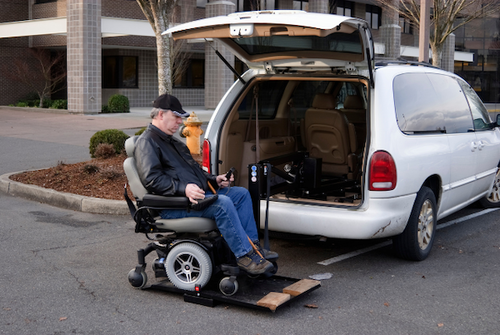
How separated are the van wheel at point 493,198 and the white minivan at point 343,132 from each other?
1.80 ft

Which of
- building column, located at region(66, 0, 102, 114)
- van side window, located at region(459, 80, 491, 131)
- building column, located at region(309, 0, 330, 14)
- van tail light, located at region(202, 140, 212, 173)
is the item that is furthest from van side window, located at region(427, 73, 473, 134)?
building column, located at region(309, 0, 330, 14)

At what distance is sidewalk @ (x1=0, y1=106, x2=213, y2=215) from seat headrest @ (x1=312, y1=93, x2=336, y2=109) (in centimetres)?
276

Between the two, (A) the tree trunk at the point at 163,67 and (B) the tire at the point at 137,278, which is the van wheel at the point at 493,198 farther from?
(A) the tree trunk at the point at 163,67

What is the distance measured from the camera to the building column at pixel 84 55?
2488cm

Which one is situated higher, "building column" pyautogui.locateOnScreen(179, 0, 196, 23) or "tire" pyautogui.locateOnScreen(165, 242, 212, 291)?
"building column" pyautogui.locateOnScreen(179, 0, 196, 23)

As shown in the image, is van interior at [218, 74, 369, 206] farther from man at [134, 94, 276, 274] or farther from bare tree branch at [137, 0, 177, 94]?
bare tree branch at [137, 0, 177, 94]

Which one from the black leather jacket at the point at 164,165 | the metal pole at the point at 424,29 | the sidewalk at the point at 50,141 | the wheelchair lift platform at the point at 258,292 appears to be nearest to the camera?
the wheelchair lift platform at the point at 258,292

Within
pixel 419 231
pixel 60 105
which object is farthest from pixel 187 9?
pixel 419 231

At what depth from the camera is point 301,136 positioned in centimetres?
719

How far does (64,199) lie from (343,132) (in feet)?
12.5

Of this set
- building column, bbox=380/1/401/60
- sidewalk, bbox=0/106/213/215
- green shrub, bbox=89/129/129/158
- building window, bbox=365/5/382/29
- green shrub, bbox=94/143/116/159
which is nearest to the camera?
sidewalk, bbox=0/106/213/215

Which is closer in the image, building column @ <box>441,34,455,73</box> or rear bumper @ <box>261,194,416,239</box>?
rear bumper @ <box>261,194,416,239</box>

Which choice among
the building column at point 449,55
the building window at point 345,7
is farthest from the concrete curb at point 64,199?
the building column at point 449,55

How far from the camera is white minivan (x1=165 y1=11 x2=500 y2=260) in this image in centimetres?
529
